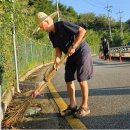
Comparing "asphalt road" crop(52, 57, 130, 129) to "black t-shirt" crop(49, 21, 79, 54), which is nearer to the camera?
"asphalt road" crop(52, 57, 130, 129)

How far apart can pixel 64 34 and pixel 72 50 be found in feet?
1.09

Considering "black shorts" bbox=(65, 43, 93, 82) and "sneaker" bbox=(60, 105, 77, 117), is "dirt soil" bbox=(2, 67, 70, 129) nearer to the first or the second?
"sneaker" bbox=(60, 105, 77, 117)

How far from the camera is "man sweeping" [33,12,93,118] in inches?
274

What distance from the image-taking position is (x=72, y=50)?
22.8ft

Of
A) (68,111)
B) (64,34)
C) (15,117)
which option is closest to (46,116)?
(68,111)

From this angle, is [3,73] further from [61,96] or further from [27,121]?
[27,121]

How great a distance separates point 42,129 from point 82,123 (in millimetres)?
637

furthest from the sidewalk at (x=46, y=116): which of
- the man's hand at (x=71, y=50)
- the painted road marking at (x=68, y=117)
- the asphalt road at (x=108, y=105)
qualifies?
the man's hand at (x=71, y=50)

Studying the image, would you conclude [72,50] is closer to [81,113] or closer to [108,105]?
[81,113]

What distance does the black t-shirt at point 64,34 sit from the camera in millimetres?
7008

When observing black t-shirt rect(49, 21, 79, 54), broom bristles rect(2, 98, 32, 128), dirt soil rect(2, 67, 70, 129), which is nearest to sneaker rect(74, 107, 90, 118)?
dirt soil rect(2, 67, 70, 129)

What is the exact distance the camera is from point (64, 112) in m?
7.21

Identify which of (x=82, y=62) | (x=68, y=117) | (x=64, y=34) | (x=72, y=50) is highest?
(x=64, y=34)

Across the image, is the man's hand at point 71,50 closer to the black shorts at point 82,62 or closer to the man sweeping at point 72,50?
the man sweeping at point 72,50
